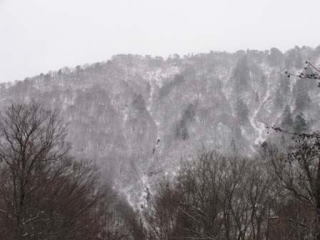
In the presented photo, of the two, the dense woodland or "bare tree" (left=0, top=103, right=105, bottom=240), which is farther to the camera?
"bare tree" (left=0, top=103, right=105, bottom=240)

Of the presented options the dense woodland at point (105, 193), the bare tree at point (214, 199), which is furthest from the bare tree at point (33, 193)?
the bare tree at point (214, 199)

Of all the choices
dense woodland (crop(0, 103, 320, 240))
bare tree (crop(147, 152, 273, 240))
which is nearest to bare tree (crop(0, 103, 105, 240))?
dense woodland (crop(0, 103, 320, 240))

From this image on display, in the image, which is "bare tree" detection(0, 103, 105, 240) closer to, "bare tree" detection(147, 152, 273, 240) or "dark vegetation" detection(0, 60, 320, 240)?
"dark vegetation" detection(0, 60, 320, 240)

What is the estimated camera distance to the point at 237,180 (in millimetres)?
30812

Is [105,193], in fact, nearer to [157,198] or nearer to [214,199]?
[214,199]

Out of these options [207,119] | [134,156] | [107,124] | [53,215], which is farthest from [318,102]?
[53,215]

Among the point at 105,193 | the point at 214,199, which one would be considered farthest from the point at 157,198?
the point at 105,193

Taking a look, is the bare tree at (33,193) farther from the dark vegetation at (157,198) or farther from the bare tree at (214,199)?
the bare tree at (214,199)

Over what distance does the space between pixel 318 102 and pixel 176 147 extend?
5302 centimetres

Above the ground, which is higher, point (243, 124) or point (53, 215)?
point (243, 124)

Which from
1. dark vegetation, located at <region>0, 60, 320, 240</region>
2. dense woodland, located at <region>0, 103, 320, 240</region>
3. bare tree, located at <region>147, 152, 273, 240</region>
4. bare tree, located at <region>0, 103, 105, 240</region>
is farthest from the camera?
bare tree, located at <region>147, 152, 273, 240</region>

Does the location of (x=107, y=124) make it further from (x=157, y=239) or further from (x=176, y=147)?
(x=157, y=239)

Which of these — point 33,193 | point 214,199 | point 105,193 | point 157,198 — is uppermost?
point 33,193

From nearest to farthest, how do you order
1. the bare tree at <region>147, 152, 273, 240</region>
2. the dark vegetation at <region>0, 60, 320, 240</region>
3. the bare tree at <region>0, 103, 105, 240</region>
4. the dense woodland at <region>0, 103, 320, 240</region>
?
the dark vegetation at <region>0, 60, 320, 240</region> < the dense woodland at <region>0, 103, 320, 240</region> < the bare tree at <region>0, 103, 105, 240</region> < the bare tree at <region>147, 152, 273, 240</region>
